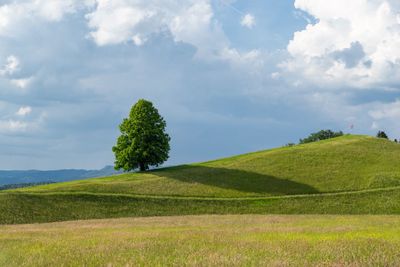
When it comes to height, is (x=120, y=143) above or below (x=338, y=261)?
above

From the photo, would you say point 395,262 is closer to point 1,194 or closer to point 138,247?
point 138,247

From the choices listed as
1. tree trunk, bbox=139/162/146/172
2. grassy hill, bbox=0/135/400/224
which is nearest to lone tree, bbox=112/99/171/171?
tree trunk, bbox=139/162/146/172

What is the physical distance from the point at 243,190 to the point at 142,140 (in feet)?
91.5

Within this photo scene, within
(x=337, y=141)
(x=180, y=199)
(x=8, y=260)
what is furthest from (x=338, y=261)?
(x=337, y=141)

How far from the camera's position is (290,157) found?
9919cm

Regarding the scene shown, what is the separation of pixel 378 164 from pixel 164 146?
39.1 metres

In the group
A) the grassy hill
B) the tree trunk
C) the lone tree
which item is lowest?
the grassy hill

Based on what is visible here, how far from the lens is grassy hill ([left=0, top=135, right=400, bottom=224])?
2505 inches

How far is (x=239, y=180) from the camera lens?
3290 inches

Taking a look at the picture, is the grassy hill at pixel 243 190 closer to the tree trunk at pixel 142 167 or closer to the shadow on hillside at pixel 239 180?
the shadow on hillside at pixel 239 180

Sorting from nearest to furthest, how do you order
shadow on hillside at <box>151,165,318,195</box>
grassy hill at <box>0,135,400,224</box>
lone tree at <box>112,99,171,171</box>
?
grassy hill at <box>0,135,400,224</box> → shadow on hillside at <box>151,165,318,195</box> → lone tree at <box>112,99,171,171</box>

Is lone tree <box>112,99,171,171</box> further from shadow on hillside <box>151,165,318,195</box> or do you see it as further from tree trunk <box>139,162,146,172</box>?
shadow on hillside <box>151,165,318,195</box>

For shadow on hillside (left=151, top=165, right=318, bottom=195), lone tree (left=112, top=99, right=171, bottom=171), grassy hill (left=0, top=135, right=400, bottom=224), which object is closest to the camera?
grassy hill (left=0, top=135, right=400, bottom=224)

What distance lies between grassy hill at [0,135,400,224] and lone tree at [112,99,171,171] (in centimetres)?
404
